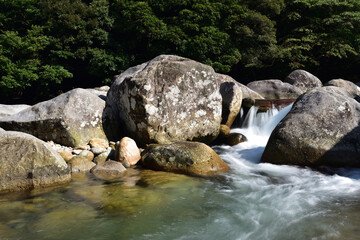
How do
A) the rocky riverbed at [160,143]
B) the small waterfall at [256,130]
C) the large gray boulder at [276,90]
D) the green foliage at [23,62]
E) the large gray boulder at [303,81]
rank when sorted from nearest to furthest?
the rocky riverbed at [160,143]
the small waterfall at [256,130]
the large gray boulder at [276,90]
the green foliage at [23,62]
the large gray boulder at [303,81]

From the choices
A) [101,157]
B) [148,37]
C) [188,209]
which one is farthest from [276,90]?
[188,209]

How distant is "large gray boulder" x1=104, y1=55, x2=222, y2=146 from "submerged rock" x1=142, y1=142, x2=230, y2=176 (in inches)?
38.6

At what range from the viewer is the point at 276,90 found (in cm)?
1468

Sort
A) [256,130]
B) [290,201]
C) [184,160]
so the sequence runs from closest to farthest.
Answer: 1. [290,201]
2. [184,160]
3. [256,130]

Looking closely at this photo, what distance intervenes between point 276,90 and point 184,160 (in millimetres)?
10422

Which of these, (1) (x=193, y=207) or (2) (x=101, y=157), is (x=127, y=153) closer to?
(2) (x=101, y=157)

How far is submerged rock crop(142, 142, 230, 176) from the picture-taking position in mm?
5750

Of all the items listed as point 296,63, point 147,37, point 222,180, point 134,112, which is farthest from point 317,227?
point 296,63

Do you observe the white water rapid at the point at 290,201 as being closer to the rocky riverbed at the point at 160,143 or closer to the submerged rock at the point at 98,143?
the rocky riverbed at the point at 160,143

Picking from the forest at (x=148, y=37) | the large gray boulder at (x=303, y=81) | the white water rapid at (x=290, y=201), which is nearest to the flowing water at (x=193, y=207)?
the white water rapid at (x=290, y=201)

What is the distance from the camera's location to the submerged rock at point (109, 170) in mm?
5675

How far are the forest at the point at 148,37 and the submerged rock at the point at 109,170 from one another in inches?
508

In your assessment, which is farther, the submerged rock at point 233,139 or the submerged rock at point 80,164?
the submerged rock at point 233,139

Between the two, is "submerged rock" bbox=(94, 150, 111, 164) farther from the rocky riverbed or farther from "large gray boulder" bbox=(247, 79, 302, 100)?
"large gray boulder" bbox=(247, 79, 302, 100)
